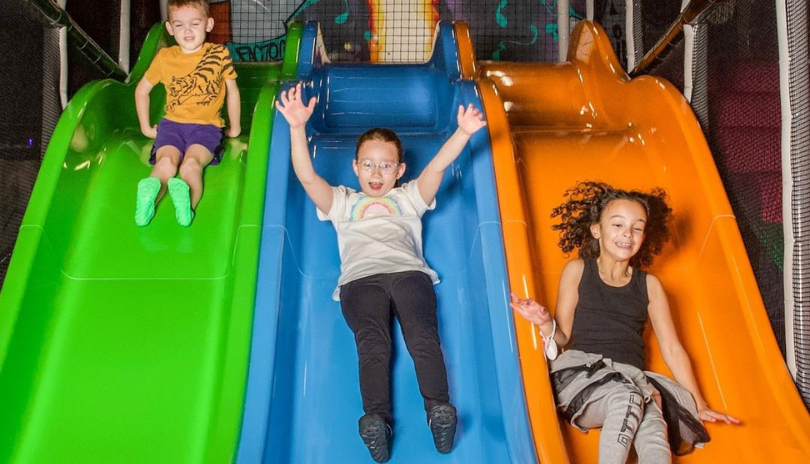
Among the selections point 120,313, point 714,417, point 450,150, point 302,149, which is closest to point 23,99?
point 120,313

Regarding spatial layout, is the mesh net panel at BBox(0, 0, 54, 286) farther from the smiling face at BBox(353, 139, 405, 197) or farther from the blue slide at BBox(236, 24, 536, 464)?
the smiling face at BBox(353, 139, 405, 197)

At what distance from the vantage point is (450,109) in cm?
298

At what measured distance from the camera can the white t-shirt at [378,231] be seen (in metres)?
2.28

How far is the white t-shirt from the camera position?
2.28 m

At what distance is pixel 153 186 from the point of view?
7.98 feet

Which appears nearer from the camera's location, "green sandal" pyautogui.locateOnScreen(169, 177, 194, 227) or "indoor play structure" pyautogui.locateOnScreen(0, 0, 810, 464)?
"indoor play structure" pyautogui.locateOnScreen(0, 0, 810, 464)

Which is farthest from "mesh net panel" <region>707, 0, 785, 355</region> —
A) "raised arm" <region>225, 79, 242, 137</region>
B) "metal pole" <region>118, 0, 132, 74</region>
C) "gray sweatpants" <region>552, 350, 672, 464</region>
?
"metal pole" <region>118, 0, 132, 74</region>

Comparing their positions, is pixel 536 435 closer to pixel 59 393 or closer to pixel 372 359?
pixel 372 359

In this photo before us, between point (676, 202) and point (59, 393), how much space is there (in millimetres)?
2133

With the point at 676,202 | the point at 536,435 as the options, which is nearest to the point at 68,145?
the point at 536,435

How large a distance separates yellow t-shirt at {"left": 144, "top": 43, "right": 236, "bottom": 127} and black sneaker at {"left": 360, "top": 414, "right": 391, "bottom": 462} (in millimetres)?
1471

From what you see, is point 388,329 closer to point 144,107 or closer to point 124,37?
point 144,107

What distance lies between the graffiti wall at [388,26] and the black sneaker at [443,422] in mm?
3378

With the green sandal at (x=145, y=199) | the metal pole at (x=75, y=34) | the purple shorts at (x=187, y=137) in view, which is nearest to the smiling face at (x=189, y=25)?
the purple shorts at (x=187, y=137)
